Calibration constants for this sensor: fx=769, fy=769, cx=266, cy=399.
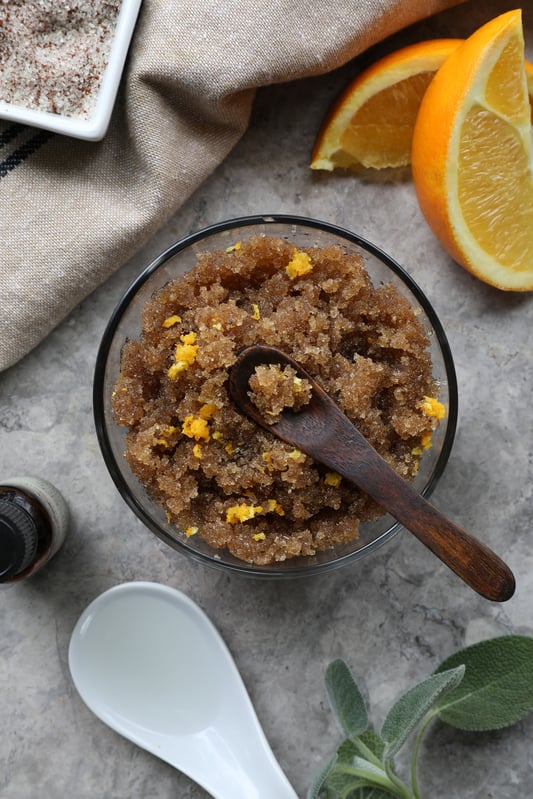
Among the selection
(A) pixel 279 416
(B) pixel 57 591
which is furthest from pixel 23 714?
(A) pixel 279 416

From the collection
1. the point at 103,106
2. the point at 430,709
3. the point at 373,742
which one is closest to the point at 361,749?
the point at 373,742

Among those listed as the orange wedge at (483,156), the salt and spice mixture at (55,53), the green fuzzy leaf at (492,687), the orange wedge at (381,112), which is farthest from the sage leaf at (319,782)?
the salt and spice mixture at (55,53)

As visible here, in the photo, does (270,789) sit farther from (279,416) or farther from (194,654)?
(279,416)

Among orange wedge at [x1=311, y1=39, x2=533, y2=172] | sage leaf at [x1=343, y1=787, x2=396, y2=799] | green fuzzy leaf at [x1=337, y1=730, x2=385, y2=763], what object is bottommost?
sage leaf at [x1=343, y1=787, x2=396, y2=799]

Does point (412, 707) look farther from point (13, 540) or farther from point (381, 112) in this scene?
point (381, 112)

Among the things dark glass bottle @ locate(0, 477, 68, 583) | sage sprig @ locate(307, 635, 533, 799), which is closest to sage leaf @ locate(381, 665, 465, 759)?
sage sprig @ locate(307, 635, 533, 799)

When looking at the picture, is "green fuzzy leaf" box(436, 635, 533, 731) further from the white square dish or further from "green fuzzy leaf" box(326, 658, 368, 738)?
the white square dish

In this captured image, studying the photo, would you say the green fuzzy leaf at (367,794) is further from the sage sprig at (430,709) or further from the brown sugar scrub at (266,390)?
the brown sugar scrub at (266,390)
